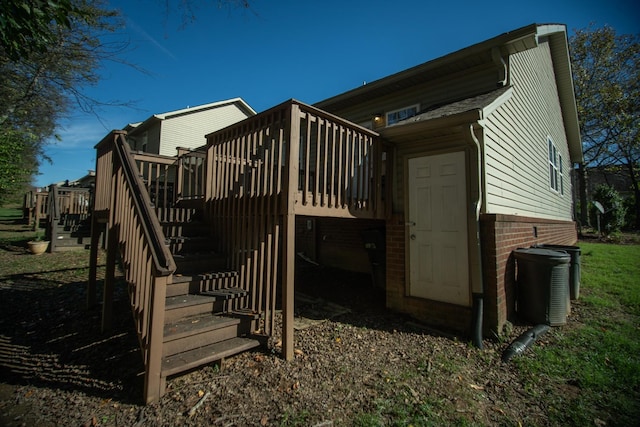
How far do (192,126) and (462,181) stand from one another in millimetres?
16162

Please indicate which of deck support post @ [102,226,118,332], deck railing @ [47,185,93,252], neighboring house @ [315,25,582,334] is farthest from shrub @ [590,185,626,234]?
deck railing @ [47,185,93,252]

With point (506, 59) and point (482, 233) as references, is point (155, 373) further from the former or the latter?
point (506, 59)

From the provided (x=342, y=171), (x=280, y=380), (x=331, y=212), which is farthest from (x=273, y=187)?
(x=280, y=380)

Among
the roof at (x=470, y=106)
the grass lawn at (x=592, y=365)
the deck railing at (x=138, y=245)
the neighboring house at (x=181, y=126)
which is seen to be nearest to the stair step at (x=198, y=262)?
the deck railing at (x=138, y=245)

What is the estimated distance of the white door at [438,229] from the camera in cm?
429

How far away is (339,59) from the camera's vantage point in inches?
290

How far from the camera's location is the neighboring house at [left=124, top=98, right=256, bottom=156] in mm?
15459

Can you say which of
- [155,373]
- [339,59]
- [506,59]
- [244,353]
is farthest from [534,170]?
[155,373]

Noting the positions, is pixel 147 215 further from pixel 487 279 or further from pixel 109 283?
pixel 487 279

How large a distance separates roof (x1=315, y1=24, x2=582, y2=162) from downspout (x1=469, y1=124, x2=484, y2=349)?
666 mm

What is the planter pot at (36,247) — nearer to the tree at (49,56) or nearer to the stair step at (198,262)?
the tree at (49,56)

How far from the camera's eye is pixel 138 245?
10.0 feet

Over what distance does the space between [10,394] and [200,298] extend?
171cm

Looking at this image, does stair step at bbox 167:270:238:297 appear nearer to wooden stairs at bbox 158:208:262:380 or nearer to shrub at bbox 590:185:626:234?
wooden stairs at bbox 158:208:262:380
